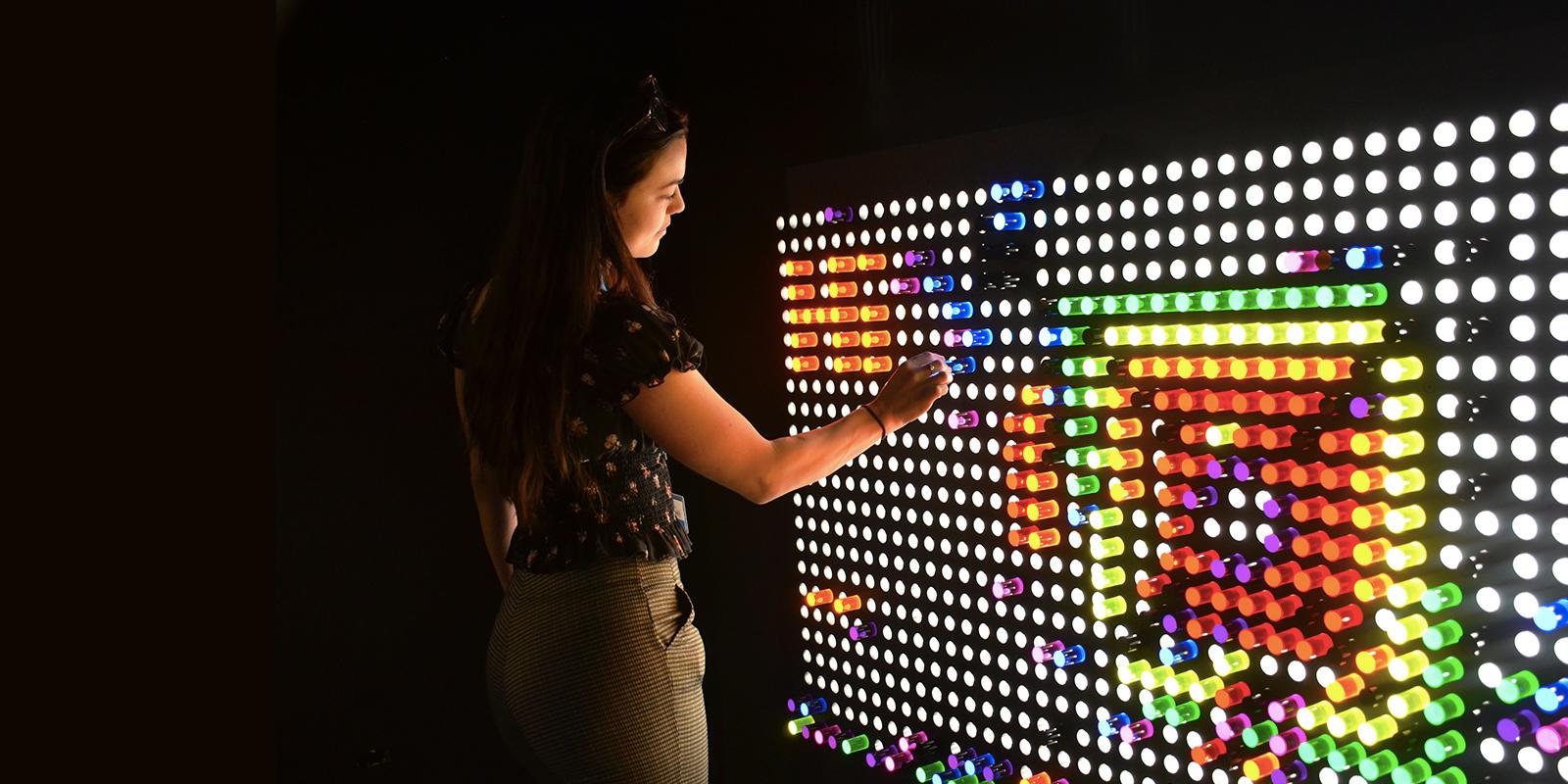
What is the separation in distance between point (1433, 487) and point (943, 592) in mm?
935

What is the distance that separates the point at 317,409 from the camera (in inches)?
101

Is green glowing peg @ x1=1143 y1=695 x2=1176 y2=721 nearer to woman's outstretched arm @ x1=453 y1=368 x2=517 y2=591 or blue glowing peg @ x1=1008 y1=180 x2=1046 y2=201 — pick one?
blue glowing peg @ x1=1008 y1=180 x2=1046 y2=201

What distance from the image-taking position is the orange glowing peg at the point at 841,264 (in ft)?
7.46

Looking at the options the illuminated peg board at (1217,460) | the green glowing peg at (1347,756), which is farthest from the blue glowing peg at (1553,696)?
the green glowing peg at (1347,756)

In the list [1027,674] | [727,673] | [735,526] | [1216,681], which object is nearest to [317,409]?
[735,526]

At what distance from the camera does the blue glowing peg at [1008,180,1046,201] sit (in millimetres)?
1894

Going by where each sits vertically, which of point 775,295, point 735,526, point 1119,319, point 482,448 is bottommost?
point 735,526

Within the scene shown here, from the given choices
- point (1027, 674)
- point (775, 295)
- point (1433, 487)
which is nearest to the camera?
point (1433, 487)

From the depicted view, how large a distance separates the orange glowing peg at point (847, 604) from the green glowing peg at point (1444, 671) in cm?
114

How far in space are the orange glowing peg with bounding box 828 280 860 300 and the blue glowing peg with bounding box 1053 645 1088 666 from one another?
0.78m

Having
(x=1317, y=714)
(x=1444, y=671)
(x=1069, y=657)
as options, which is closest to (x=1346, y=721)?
(x=1317, y=714)

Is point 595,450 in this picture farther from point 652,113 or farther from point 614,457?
point 652,113

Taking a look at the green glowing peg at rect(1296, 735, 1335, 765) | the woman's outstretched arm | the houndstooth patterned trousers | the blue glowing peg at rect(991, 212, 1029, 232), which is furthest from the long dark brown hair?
the green glowing peg at rect(1296, 735, 1335, 765)

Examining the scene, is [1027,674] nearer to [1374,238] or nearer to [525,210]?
[1374,238]
